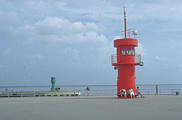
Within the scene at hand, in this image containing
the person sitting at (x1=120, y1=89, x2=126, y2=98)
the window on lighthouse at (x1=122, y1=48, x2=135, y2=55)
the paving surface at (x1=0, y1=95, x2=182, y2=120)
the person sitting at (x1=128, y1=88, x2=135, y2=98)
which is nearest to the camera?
the paving surface at (x1=0, y1=95, x2=182, y2=120)

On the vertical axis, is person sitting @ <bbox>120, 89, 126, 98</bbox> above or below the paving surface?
above

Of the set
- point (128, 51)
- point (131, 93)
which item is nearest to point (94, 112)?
point (131, 93)

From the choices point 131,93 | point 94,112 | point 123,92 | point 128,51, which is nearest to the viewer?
point 94,112

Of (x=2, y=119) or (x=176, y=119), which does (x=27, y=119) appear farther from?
(x=176, y=119)

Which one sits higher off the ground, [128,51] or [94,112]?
[128,51]

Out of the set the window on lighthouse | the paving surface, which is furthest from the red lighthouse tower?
the paving surface

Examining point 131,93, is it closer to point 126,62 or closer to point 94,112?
point 126,62

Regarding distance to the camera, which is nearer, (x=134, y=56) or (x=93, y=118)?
(x=93, y=118)

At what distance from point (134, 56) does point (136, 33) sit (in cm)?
250

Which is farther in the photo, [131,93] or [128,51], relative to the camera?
[128,51]

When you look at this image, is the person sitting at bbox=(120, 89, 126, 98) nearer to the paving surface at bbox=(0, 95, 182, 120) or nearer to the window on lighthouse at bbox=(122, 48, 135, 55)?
the window on lighthouse at bbox=(122, 48, 135, 55)

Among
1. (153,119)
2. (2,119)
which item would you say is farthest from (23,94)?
(153,119)

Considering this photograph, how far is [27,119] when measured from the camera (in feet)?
36.0

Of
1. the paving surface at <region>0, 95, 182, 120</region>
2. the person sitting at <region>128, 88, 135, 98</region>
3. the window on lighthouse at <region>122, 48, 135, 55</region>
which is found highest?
the window on lighthouse at <region>122, 48, 135, 55</region>
